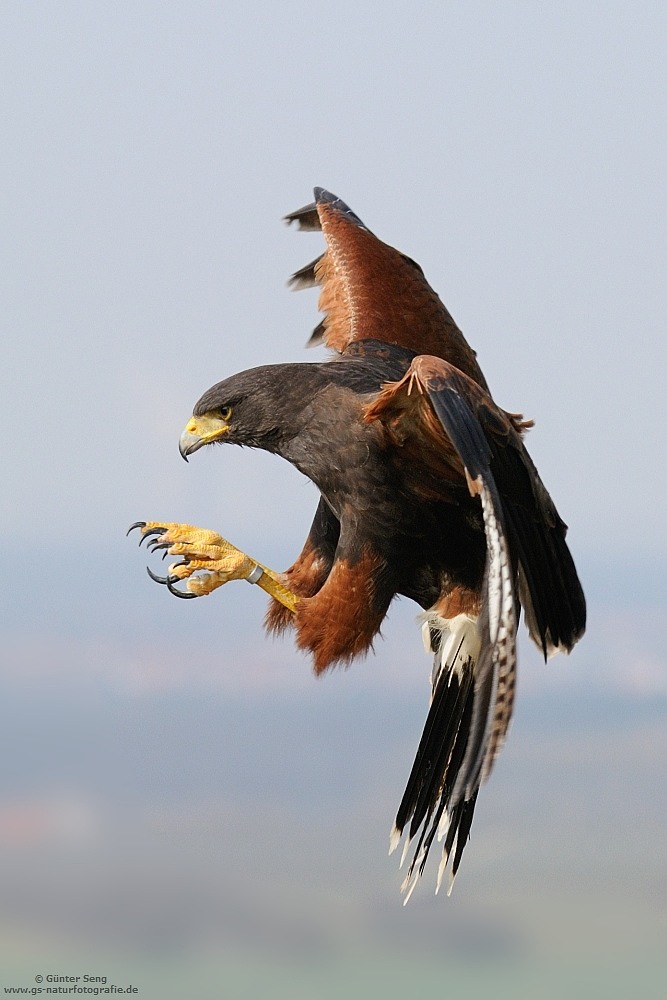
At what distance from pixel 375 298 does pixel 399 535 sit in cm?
148

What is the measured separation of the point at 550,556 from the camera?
17.3 ft

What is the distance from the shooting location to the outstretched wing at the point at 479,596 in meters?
4.64

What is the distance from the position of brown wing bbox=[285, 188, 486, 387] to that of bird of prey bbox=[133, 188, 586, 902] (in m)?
0.44

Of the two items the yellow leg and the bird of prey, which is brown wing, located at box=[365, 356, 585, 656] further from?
the yellow leg

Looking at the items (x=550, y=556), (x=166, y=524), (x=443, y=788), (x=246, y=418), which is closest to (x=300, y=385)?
(x=246, y=418)

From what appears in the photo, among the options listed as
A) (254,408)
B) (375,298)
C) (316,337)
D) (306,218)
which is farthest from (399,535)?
(306,218)

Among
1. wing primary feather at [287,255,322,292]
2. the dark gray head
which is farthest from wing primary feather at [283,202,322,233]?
the dark gray head

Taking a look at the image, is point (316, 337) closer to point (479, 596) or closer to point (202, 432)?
point (202, 432)

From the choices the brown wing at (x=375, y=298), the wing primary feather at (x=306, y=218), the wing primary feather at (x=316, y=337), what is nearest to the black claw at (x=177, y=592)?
the brown wing at (x=375, y=298)

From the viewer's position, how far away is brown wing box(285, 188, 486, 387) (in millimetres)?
6320

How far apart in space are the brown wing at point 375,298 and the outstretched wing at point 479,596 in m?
0.83

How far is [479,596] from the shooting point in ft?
18.3

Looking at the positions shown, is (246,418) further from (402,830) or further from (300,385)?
(402,830)

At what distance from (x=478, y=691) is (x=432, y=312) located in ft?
7.26
